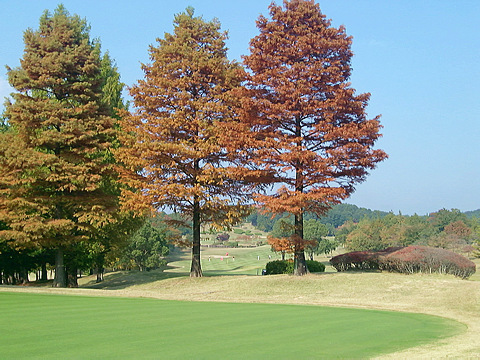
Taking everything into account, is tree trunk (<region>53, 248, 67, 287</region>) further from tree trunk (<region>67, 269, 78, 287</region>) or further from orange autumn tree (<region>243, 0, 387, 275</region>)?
orange autumn tree (<region>243, 0, 387, 275</region>)

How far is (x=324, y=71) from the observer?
77.5 feet

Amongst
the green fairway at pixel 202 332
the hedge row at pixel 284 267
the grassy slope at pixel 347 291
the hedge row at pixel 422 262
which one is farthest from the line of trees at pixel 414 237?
the green fairway at pixel 202 332

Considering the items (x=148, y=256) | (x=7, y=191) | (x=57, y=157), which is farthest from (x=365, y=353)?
(x=148, y=256)

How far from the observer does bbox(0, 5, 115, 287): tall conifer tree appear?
1022 inches

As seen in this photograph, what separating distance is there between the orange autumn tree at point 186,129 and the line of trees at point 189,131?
8cm

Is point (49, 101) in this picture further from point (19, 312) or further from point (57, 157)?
point (19, 312)

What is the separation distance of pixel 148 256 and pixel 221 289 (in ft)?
164

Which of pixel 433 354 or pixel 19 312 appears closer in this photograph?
pixel 433 354

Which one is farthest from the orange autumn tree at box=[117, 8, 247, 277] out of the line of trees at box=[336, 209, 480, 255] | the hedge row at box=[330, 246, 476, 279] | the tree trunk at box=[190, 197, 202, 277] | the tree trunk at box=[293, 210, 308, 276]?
the line of trees at box=[336, 209, 480, 255]

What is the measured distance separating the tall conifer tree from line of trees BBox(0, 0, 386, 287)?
0.26 feet

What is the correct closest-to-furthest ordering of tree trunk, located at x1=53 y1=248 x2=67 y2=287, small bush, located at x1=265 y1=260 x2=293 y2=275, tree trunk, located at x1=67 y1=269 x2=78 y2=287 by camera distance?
small bush, located at x1=265 y1=260 x2=293 y2=275 < tree trunk, located at x1=53 y1=248 x2=67 y2=287 < tree trunk, located at x1=67 y1=269 x2=78 y2=287

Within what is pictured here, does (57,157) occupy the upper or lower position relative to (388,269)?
upper

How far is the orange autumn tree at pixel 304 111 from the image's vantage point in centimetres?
2336

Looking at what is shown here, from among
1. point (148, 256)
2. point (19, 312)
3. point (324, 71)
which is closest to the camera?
point (19, 312)
